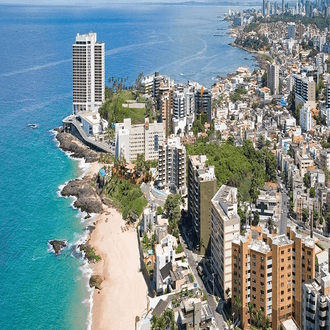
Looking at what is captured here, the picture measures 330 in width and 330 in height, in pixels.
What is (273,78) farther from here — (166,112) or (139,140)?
(139,140)

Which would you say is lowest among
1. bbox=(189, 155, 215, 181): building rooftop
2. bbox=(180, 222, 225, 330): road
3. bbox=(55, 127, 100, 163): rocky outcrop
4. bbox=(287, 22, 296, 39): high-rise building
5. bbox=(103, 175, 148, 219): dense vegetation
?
bbox=(180, 222, 225, 330): road

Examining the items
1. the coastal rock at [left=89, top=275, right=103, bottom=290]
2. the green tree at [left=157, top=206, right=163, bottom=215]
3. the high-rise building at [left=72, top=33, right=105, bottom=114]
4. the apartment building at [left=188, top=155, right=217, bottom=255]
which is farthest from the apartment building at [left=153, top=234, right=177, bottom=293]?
the high-rise building at [left=72, top=33, right=105, bottom=114]

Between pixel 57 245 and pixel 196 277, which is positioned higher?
pixel 196 277

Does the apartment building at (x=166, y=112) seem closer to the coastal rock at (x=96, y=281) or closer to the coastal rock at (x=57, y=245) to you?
the coastal rock at (x=57, y=245)

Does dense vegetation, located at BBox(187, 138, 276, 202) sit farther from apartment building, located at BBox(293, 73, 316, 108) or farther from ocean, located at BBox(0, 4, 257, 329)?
apartment building, located at BBox(293, 73, 316, 108)

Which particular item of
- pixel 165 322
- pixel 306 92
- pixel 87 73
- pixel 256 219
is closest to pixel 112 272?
pixel 165 322

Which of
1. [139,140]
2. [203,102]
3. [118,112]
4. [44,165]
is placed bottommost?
[44,165]

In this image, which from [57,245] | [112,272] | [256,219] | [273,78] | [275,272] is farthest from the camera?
[273,78]
